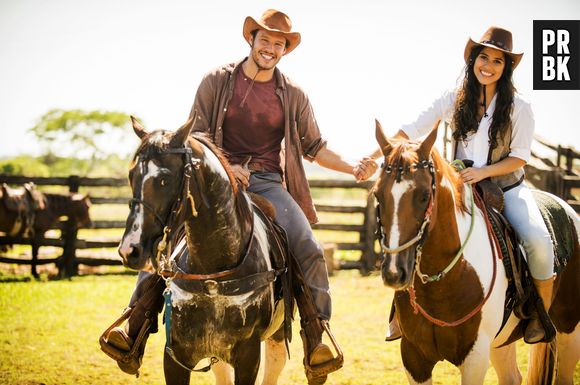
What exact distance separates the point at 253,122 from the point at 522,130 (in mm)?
1945

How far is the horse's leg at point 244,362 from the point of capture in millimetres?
3645

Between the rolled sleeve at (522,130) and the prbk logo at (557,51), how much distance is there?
5.02 metres

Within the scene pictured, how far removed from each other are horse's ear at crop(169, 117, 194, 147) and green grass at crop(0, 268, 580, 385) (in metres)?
3.81

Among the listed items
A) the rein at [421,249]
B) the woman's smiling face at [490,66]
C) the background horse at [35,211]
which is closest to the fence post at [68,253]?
the background horse at [35,211]

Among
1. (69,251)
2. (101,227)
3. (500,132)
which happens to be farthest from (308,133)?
(101,227)

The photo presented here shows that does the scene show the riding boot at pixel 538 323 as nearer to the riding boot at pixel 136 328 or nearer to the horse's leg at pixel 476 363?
the horse's leg at pixel 476 363

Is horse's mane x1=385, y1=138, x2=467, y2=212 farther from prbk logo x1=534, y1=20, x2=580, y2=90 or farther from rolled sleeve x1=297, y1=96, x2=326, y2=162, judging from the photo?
prbk logo x1=534, y1=20, x2=580, y2=90

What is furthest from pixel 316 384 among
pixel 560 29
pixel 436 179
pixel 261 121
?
pixel 560 29

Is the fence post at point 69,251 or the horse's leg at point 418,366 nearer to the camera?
the horse's leg at point 418,366

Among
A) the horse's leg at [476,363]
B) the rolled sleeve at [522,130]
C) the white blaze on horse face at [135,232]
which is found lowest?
the horse's leg at [476,363]

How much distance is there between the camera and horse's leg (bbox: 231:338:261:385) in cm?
364

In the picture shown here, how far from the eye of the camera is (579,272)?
5.00m

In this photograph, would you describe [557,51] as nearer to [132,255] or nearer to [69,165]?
[132,255]

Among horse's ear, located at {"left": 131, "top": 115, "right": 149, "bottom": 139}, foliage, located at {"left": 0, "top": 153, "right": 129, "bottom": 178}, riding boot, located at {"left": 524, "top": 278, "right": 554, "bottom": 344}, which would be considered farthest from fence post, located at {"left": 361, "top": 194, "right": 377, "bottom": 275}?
foliage, located at {"left": 0, "top": 153, "right": 129, "bottom": 178}
